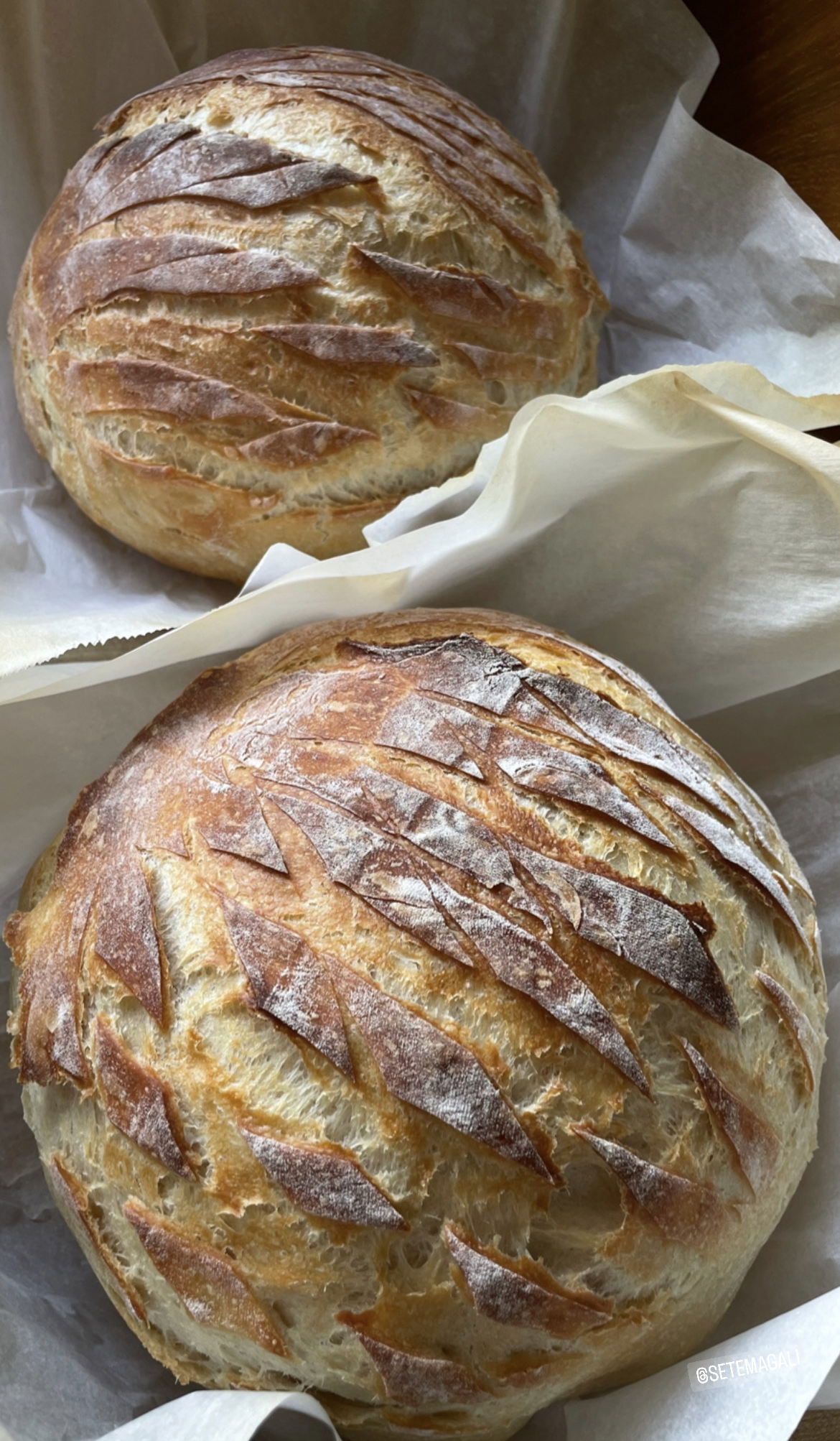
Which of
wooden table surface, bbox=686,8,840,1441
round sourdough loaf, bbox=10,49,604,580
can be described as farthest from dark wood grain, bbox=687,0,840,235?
round sourdough loaf, bbox=10,49,604,580

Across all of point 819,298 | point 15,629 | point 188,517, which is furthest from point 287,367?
point 819,298

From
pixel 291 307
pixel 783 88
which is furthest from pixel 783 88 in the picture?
pixel 291 307

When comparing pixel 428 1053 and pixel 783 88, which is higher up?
pixel 783 88

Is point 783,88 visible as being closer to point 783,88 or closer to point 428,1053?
point 783,88

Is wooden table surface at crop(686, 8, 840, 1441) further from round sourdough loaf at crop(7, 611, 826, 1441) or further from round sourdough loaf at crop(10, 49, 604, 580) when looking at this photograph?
round sourdough loaf at crop(7, 611, 826, 1441)

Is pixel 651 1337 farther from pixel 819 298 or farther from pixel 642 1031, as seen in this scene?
pixel 819 298

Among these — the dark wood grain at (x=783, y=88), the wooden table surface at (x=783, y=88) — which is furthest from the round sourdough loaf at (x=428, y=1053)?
the dark wood grain at (x=783, y=88)
